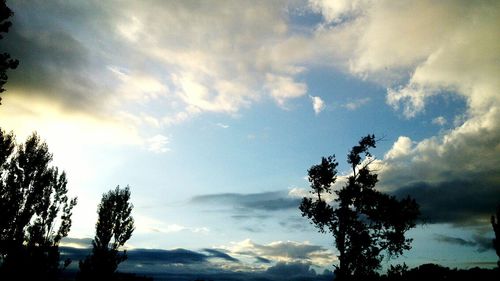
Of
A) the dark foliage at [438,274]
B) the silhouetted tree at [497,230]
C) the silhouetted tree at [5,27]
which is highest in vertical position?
the silhouetted tree at [5,27]

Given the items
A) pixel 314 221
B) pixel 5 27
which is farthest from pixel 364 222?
pixel 5 27

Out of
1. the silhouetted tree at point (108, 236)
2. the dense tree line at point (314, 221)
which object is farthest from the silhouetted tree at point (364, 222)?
the silhouetted tree at point (108, 236)

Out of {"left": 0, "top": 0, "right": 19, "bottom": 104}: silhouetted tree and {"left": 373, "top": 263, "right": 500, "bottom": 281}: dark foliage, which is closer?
{"left": 0, "top": 0, "right": 19, "bottom": 104}: silhouetted tree

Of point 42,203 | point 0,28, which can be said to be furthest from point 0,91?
point 42,203

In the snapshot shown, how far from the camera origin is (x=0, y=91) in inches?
524

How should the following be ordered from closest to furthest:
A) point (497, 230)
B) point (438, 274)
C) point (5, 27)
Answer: point (5, 27), point (497, 230), point (438, 274)

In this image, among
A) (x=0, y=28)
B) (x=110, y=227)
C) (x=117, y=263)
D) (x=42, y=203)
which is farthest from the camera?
(x=110, y=227)

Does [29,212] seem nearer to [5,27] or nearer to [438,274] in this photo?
[5,27]

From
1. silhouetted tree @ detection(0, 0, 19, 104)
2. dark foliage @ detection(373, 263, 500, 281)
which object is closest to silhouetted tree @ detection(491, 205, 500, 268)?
dark foliage @ detection(373, 263, 500, 281)

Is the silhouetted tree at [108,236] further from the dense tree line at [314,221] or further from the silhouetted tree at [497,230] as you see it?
the silhouetted tree at [497,230]

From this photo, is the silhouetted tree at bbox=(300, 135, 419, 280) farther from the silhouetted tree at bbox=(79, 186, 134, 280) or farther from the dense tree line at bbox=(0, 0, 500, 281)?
the silhouetted tree at bbox=(79, 186, 134, 280)

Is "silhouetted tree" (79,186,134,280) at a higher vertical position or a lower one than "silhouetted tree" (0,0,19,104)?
lower

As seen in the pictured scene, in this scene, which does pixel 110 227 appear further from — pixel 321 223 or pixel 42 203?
pixel 321 223

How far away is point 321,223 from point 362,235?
3902mm
